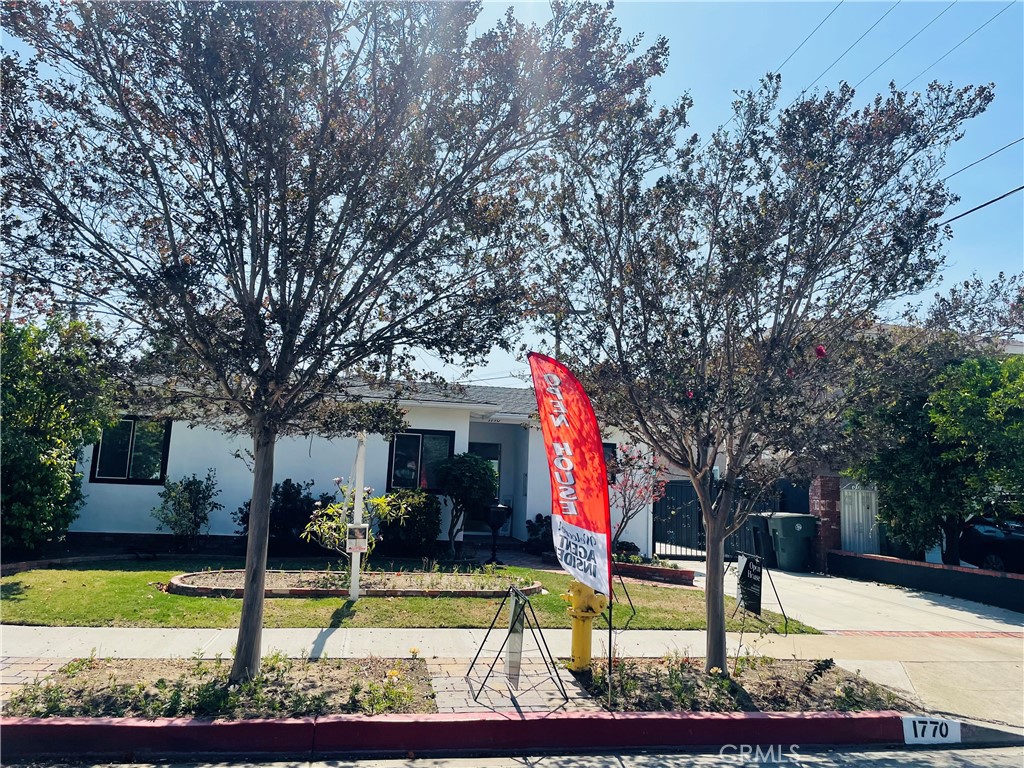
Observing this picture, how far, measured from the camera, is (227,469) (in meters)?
15.1

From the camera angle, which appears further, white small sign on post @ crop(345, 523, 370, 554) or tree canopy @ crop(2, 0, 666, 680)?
A: white small sign on post @ crop(345, 523, 370, 554)

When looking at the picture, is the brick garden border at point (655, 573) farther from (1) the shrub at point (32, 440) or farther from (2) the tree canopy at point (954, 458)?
(1) the shrub at point (32, 440)

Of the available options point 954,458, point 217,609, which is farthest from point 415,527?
point 954,458

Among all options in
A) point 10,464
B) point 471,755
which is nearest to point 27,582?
point 10,464

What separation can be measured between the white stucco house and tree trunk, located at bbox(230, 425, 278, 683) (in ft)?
22.8

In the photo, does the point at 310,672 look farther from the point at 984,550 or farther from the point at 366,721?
the point at 984,550

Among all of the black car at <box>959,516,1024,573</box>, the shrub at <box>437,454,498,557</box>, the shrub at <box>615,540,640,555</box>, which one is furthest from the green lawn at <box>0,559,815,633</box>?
the black car at <box>959,516,1024,573</box>

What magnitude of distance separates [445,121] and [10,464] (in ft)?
30.2

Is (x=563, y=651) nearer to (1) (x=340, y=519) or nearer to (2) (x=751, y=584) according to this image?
(2) (x=751, y=584)

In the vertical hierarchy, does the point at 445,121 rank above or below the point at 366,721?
above

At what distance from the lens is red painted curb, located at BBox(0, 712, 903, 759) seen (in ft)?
17.2

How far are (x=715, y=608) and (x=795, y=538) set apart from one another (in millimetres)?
10324

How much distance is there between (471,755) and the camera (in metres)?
5.60

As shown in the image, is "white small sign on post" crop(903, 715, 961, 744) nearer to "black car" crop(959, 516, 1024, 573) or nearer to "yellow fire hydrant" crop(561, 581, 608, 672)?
"yellow fire hydrant" crop(561, 581, 608, 672)
